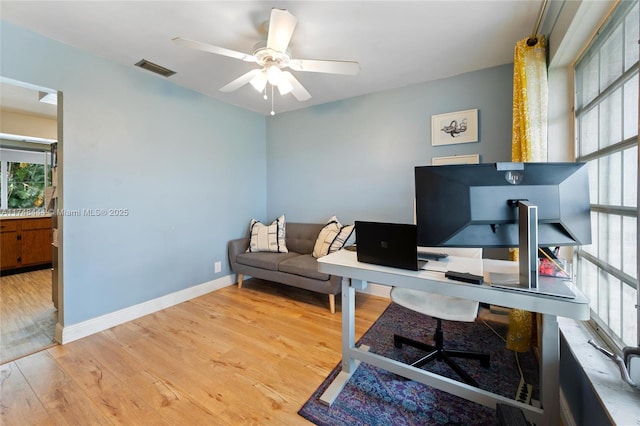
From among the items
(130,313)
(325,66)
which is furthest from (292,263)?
(325,66)

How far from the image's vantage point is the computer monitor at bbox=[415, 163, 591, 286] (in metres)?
1.09

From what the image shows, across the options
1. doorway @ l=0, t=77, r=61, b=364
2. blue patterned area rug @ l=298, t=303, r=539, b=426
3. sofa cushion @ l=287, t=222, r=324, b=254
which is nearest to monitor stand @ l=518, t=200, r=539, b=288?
blue patterned area rug @ l=298, t=303, r=539, b=426

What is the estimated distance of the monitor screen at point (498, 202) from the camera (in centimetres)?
110

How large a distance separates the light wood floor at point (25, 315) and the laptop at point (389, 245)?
8.89 ft

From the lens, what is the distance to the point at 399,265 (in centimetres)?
139

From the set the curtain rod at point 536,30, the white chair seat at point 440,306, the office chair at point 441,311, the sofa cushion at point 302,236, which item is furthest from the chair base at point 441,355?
the curtain rod at point 536,30

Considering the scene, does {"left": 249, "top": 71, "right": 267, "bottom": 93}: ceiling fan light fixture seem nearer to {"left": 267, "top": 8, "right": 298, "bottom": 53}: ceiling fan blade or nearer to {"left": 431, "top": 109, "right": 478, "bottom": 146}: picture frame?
{"left": 267, "top": 8, "right": 298, "bottom": 53}: ceiling fan blade

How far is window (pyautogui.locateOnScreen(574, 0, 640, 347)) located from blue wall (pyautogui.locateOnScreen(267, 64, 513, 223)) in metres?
1.00

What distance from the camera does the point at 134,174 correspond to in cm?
256

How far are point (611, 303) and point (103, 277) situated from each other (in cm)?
360

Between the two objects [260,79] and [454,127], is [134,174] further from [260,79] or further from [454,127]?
[454,127]

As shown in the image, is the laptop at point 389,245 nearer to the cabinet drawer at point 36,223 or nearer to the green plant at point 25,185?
the cabinet drawer at point 36,223

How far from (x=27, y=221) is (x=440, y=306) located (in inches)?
230

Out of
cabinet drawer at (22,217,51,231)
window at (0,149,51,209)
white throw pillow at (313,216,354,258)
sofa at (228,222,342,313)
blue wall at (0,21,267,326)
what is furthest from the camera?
window at (0,149,51,209)
